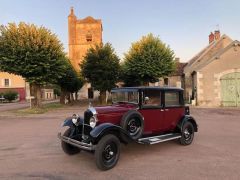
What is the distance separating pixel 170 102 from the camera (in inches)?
314

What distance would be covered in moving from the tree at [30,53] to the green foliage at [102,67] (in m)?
5.58

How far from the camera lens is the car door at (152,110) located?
7160 mm

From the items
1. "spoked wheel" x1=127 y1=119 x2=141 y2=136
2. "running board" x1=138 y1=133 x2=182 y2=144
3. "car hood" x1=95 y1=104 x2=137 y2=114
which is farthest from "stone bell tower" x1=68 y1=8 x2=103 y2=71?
"spoked wheel" x1=127 y1=119 x2=141 y2=136

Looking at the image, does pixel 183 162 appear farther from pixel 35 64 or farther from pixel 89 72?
pixel 89 72

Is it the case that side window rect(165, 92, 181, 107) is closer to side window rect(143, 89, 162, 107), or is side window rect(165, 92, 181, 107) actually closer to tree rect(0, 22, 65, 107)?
side window rect(143, 89, 162, 107)

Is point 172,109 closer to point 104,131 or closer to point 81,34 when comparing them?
point 104,131

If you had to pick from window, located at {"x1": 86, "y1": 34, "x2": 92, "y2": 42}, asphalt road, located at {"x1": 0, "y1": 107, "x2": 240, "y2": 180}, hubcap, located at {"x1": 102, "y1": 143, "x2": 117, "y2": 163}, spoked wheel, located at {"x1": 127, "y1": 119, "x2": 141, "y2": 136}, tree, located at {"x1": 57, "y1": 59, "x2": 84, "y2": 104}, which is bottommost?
asphalt road, located at {"x1": 0, "y1": 107, "x2": 240, "y2": 180}

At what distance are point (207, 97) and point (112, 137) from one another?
59.3 ft

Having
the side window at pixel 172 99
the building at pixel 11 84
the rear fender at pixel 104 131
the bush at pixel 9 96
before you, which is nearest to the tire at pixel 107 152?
the rear fender at pixel 104 131

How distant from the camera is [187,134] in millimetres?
8094

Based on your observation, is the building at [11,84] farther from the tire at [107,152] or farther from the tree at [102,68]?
the tire at [107,152]

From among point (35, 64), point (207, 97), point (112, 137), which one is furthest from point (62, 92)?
point (112, 137)

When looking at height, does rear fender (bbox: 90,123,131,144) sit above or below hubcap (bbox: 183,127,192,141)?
above

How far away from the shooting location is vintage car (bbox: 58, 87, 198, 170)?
5863mm
